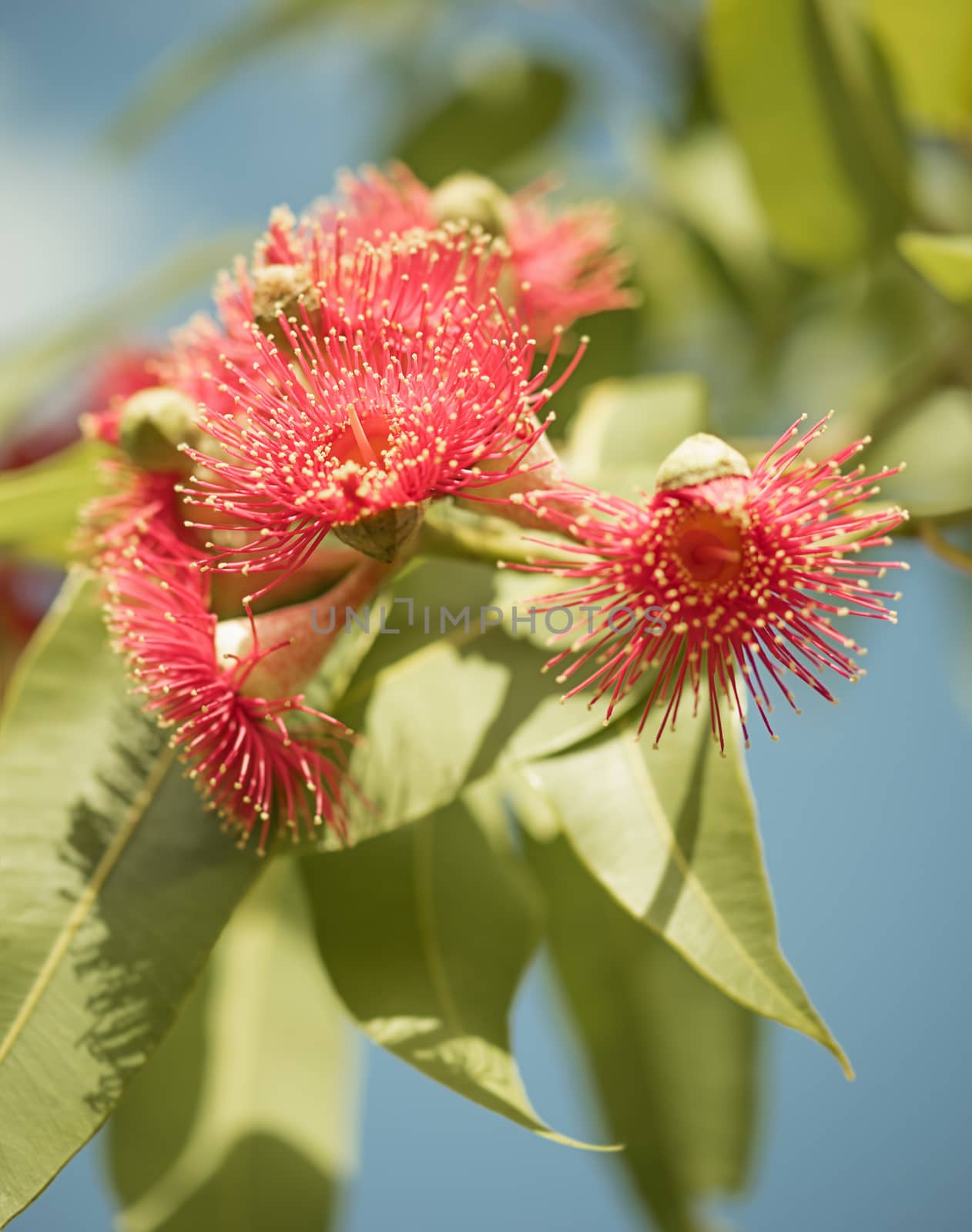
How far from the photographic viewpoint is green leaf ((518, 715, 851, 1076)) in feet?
1.92

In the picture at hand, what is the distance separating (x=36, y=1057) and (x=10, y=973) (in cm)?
5

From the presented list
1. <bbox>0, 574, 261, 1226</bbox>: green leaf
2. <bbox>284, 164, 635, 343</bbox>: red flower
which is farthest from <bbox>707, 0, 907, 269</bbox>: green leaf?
<bbox>0, 574, 261, 1226</bbox>: green leaf

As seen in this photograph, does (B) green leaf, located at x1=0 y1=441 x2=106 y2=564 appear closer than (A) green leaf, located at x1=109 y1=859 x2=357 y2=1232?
Yes

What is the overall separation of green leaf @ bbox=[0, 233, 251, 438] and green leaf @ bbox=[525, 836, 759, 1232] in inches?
30.2

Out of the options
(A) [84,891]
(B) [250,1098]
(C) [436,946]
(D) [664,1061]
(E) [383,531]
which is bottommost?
(D) [664,1061]

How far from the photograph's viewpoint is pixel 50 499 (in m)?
0.81

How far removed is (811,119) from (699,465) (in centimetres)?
57

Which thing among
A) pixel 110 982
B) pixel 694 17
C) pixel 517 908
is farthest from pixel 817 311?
pixel 110 982

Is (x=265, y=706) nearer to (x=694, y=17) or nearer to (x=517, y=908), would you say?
(x=517, y=908)

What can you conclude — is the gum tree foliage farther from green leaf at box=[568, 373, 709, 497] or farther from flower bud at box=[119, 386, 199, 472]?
flower bud at box=[119, 386, 199, 472]

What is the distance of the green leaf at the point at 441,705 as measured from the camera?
66 centimetres

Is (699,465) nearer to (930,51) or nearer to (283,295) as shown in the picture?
(283,295)

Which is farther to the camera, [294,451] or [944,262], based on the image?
[944,262]

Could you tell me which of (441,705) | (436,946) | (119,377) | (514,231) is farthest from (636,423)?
(119,377)
